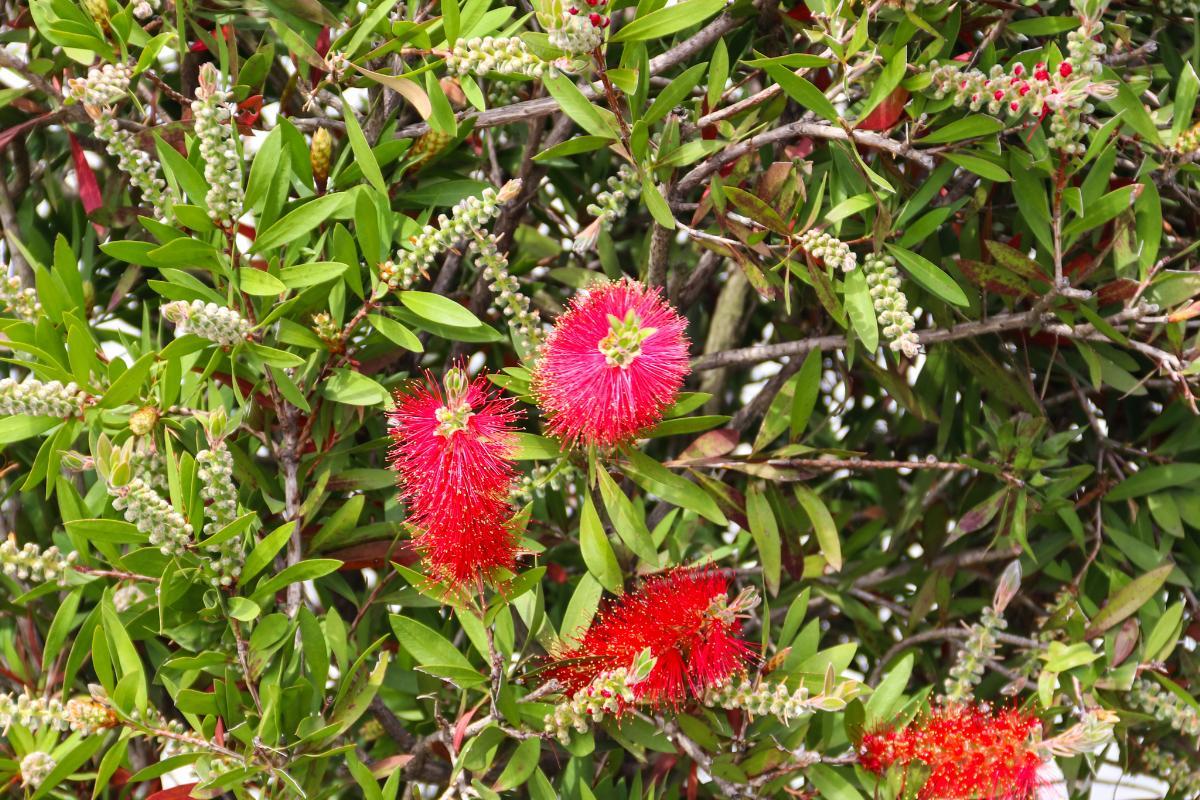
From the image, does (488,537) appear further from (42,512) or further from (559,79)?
(42,512)

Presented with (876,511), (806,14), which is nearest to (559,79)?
(806,14)

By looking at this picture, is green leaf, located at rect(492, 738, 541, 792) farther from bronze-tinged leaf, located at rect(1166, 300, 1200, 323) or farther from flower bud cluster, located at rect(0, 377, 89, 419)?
bronze-tinged leaf, located at rect(1166, 300, 1200, 323)

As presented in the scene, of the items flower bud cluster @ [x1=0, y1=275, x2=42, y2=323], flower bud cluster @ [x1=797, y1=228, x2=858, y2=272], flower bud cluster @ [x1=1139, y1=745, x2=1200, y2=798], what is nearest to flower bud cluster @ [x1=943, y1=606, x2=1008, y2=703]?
flower bud cluster @ [x1=1139, y1=745, x2=1200, y2=798]

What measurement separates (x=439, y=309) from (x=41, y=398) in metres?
0.27

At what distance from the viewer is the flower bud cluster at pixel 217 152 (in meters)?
0.74

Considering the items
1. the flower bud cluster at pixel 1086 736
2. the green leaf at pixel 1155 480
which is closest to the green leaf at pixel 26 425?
the flower bud cluster at pixel 1086 736

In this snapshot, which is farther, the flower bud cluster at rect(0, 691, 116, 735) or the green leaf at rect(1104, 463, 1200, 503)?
the green leaf at rect(1104, 463, 1200, 503)

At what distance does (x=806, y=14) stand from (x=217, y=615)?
→ 66 cm

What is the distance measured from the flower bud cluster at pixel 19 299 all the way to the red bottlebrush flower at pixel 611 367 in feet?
1.27

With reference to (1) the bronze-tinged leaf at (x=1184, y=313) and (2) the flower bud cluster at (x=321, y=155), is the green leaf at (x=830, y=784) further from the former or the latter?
(2) the flower bud cluster at (x=321, y=155)

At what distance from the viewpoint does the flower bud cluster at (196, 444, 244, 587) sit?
2.47 feet

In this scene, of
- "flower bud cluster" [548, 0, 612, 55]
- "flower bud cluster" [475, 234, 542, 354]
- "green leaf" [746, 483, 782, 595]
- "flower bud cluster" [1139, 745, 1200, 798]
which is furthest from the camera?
"flower bud cluster" [1139, 745, 1200, 798]

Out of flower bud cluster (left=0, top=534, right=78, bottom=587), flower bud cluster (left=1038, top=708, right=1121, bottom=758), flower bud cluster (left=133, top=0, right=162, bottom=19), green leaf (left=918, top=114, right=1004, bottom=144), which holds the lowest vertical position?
flower bud cluster (left=1038, top=708, right=1121, bottom=758)

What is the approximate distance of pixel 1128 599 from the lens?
3.13ft
